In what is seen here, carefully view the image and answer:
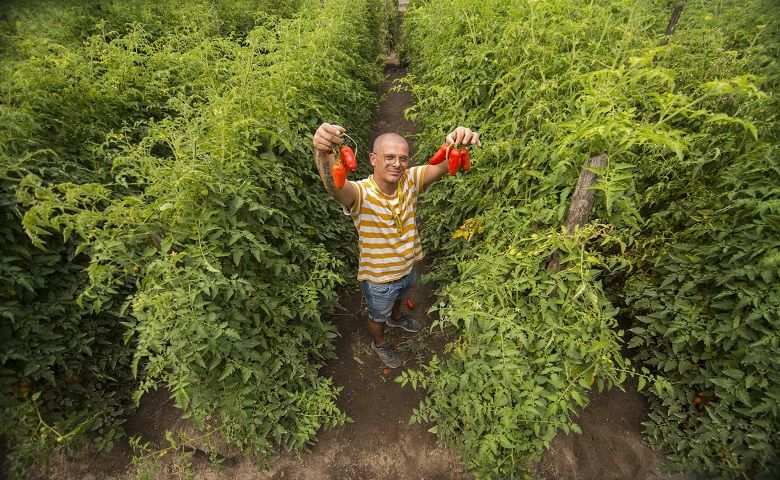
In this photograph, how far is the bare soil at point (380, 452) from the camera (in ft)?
8.86

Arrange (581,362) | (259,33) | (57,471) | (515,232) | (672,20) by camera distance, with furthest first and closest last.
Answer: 1. (672,20)
2. (259,33)
3. (57,471)
4. (515,232)
5. (581,362)

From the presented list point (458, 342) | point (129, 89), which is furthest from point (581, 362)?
point (129, 89)

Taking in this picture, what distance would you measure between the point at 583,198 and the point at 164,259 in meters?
2.62

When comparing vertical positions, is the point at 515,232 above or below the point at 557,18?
below

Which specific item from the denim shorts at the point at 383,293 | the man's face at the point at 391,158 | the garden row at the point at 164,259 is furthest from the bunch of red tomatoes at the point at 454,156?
the garden row at the point at 164,259

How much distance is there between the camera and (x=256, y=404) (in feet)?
8.61

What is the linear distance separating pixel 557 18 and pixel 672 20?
5.77ft

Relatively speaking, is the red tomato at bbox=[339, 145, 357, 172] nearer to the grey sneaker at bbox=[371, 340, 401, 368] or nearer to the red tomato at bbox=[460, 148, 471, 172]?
the red tomato at bbox=[460, 148, 471, 172]

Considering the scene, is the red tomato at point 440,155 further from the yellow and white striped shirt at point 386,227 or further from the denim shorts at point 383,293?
the denim shorts at point 383,293

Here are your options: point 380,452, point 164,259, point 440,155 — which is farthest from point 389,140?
point 380,452

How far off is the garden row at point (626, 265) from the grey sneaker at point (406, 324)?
43.2 inches

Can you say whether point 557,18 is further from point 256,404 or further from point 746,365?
point 256,404

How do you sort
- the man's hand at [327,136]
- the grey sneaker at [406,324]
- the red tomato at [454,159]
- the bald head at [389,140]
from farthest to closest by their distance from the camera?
the grey sneaker at [406,324], the bald head at [389,140], the red tomato at [454,159], the man's hand at [327,136]

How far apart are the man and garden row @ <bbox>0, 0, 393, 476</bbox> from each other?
40 centimetres
